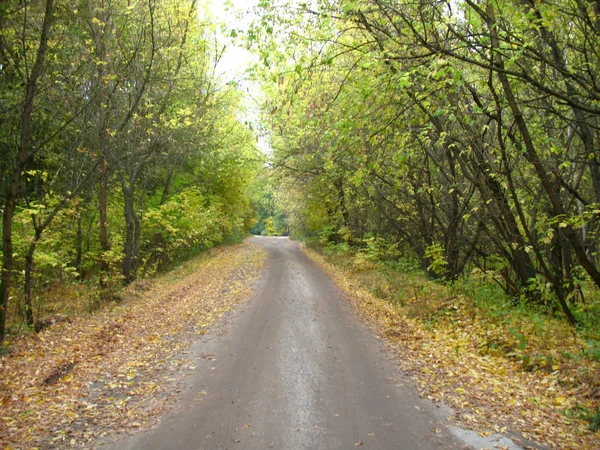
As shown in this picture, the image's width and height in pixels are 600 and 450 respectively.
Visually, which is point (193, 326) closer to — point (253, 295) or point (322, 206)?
point (253, 295)

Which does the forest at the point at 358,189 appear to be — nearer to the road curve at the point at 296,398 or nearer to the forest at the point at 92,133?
the forest at the point at 92,133

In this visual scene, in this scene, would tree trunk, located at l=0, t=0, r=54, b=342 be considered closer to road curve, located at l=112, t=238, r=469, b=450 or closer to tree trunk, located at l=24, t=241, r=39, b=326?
tree trunk, located at l=24, t=241, r=39, b=326

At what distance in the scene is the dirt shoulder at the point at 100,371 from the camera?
475 centimetres

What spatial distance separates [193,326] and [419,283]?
712cm

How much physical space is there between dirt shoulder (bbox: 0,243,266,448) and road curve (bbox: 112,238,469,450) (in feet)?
1.49

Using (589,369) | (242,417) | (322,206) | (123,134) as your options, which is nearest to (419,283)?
(589,369)

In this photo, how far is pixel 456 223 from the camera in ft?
39.4

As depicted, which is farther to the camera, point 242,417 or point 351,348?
point 351,348

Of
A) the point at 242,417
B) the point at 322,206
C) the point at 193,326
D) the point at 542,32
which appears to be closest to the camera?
the point at 242,417

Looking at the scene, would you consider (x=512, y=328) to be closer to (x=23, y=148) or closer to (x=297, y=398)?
(x=297, y=398)

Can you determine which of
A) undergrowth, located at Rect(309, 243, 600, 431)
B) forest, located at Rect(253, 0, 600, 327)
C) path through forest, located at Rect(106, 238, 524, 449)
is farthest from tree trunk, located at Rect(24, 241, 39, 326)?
undergrowth, located at Rect(309, 243, 600, 431)

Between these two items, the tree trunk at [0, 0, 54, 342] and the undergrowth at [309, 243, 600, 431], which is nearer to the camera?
the undergrowth at [309, 243, 600, 431]

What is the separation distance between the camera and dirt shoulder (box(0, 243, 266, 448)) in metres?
4.75

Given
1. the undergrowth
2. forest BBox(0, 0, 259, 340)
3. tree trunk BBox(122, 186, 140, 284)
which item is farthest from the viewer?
tree trunk BBox(122, 186, 140, 284)
